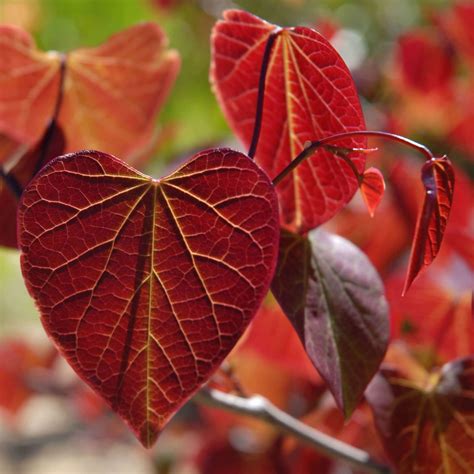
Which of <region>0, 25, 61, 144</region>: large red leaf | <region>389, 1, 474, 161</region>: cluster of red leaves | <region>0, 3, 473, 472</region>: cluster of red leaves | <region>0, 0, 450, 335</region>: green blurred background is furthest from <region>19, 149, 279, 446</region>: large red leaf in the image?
<region>0, 0, 450, 335</region>: green blurred background

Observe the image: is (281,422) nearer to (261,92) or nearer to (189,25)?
(261,92)

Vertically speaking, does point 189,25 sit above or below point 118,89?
below

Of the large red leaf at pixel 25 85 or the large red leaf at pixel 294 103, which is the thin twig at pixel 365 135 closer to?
the large red leaf at pixel 294 103

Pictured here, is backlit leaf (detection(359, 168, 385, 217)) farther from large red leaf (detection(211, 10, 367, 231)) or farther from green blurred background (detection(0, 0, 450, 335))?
green blurred background (detection(0, 0, 450, 335))

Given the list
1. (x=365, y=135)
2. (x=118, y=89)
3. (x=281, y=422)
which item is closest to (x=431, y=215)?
(x=365, y=135)

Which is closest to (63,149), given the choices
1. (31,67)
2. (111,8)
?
(31,67)

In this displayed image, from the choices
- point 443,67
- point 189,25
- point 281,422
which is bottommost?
point 189,25
